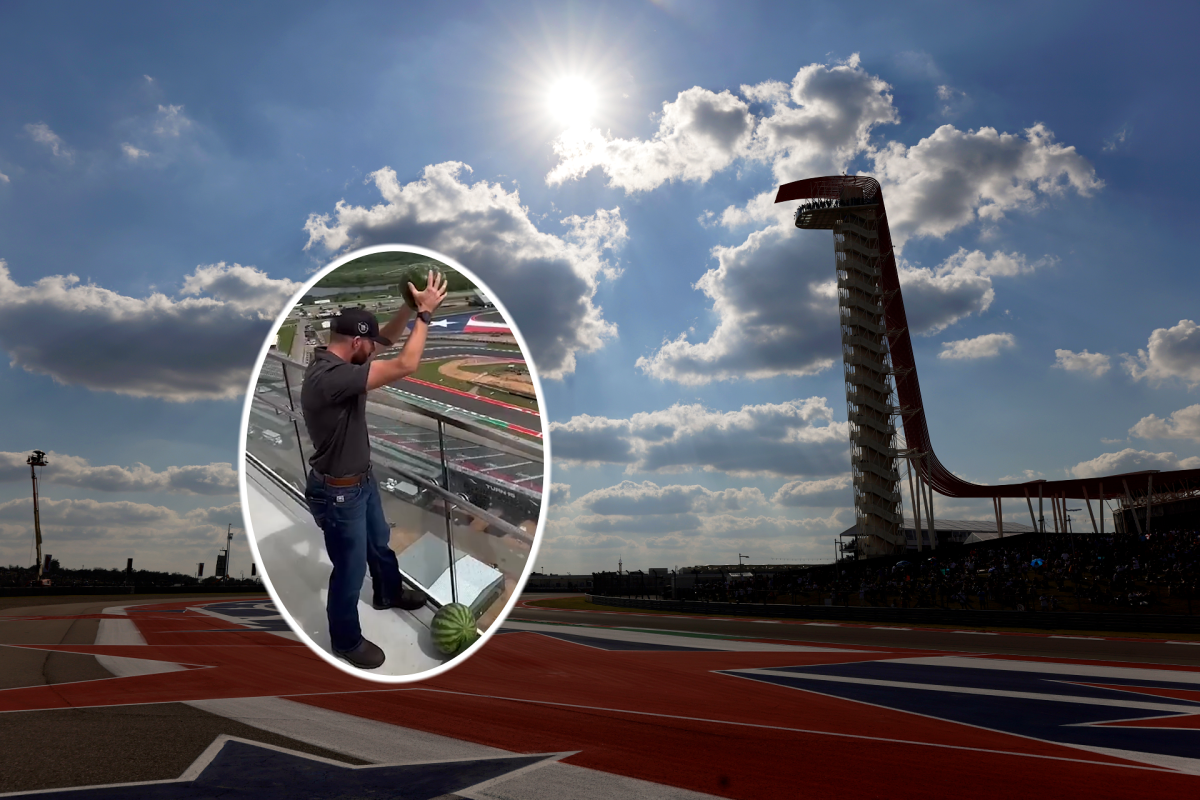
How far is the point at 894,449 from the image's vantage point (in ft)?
191

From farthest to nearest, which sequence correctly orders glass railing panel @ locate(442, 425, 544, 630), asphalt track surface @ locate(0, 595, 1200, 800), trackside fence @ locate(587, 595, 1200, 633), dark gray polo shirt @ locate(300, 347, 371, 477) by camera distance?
trackside fence @ locate(587, 595, 1200, 633), asphalt track surface @ locate(0, 595, 1200, 800), glass railing panel @ locate(442, 425, 544, 630), dark gray polo shirt @ locate(300, 347, 371, 477)

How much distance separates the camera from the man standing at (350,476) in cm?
203

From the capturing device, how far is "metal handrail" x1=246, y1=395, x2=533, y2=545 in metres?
2.16

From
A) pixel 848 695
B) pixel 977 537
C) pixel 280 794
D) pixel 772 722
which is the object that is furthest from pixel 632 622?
pixel 977 537

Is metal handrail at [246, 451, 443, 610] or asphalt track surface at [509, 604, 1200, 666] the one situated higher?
metal handrail at [246, 451, 443, 610]

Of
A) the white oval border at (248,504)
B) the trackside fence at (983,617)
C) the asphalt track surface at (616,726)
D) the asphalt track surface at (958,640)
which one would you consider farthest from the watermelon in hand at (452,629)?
the trackside fence at (983,617)

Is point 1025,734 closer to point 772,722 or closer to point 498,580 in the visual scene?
point 772,722

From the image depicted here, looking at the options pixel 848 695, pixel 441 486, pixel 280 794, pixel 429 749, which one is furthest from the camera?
pixel 848 695

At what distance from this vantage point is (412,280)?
232 centimetres

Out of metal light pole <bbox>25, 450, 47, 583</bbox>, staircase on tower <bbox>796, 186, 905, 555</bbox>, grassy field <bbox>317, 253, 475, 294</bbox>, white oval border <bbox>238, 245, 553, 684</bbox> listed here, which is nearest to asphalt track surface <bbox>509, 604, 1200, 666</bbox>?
white oval border <bbox>238, 245, 553, 684</bbox>

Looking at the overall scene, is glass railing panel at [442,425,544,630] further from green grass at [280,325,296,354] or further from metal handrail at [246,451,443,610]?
green grass at [280,325,296,354]

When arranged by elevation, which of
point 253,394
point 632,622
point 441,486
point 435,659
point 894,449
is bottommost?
point 632,622

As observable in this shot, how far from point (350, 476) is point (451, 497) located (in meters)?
0.35

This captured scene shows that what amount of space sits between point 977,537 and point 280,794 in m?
109
